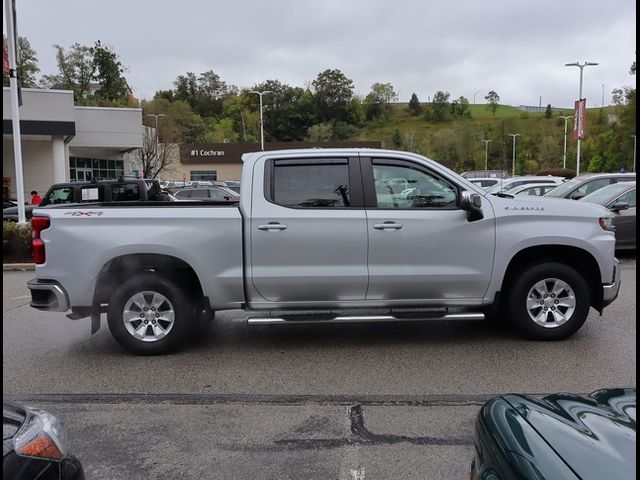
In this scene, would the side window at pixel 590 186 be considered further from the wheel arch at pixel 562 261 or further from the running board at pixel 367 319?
the running board at pixel 367 319

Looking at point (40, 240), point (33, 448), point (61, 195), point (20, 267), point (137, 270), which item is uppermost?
point (61, 195)

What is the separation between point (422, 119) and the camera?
151375mm

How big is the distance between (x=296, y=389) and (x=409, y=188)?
2422 millimetres

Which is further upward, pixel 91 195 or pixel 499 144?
pixel 499 144

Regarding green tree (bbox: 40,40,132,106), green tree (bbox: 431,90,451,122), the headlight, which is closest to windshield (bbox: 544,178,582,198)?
the headlight

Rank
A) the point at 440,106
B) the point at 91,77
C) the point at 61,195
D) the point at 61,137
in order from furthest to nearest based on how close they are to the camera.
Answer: the point at 440,106, the point at 91,77, the point at 61,137, the point at 61,195

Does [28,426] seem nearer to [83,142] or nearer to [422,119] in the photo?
[83,142]

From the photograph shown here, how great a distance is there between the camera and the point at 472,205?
572 centimetres

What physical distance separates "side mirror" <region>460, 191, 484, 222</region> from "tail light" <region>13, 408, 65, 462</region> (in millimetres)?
4307

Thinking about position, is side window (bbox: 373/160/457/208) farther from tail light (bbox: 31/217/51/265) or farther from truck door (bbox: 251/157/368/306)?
tail light (bbox: 31/217/51/265)

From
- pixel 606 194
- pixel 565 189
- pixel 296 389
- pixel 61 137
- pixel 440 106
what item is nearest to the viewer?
pixel 296 389

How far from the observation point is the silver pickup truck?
5719 mm

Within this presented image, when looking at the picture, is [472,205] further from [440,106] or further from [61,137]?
[440,106]

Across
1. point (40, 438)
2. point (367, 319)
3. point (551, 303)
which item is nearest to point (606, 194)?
point (551, 303)
